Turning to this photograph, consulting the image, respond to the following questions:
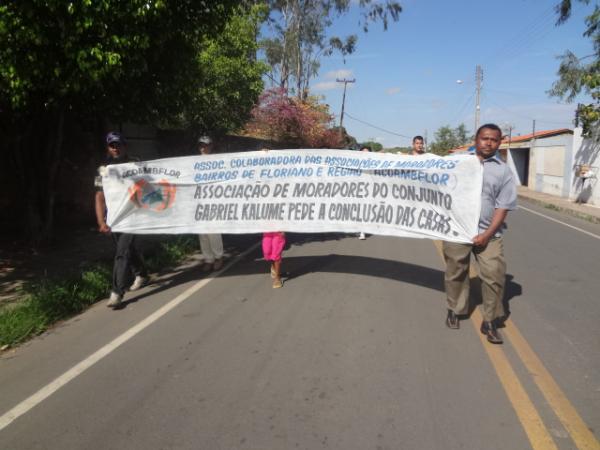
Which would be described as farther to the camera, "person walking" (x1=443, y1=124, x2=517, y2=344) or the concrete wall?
the concrete wall

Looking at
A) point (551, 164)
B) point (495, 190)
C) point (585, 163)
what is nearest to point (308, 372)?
point (495, 190)

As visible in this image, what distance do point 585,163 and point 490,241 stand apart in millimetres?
19639

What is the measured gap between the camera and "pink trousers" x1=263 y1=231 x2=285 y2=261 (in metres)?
6.09

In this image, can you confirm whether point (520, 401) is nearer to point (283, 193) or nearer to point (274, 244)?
point (283, 193)

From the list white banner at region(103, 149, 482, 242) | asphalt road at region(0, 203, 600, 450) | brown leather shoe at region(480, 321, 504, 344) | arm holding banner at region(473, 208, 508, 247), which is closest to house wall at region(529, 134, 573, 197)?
asphalt road at region(0, 203, 600, 450)

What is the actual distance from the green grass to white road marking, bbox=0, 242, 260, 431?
96cm

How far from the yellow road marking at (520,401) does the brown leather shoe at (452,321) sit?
10.7 inches

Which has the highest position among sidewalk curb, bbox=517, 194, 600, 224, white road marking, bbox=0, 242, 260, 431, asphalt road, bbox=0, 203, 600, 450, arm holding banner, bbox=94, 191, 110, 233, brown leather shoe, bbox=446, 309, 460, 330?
arm holding banner, bbox=94, 191, 110, 233

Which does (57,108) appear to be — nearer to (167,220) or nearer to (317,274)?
(167,220)

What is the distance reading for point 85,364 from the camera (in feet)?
12.9

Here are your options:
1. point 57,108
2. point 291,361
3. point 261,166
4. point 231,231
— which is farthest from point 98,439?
point 57,108

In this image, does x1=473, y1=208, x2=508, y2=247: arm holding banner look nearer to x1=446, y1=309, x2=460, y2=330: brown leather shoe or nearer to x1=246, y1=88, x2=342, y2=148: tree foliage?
x1=446, y1=309, x2=460, y2=330: brown leather shoe

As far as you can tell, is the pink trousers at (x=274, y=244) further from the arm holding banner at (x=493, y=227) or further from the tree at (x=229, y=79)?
the tree at (x=229, y=79)

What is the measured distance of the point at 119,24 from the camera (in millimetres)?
5484
